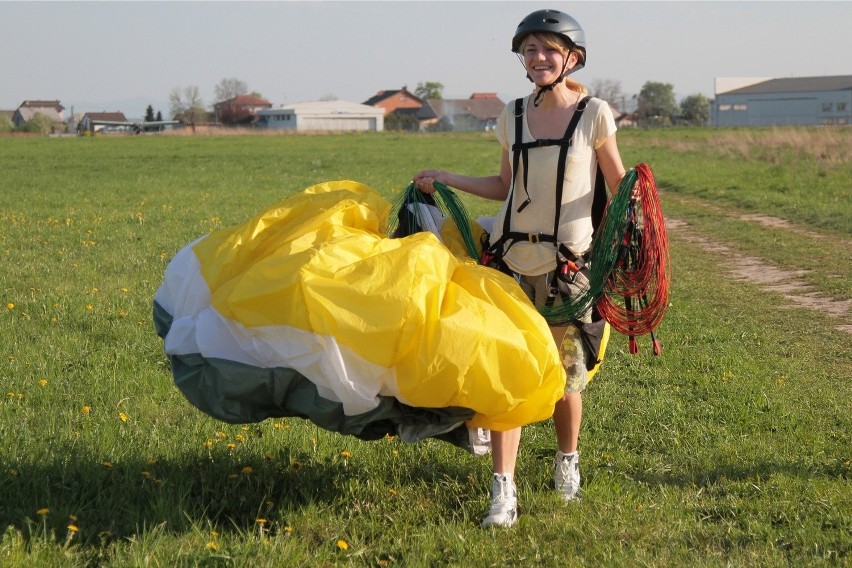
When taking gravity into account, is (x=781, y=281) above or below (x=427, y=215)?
below

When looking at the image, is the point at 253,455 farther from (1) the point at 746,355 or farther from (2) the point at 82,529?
(1) the point at 746,355

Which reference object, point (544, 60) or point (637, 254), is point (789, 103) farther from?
point (544, 60)

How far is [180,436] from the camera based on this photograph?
5152 mm

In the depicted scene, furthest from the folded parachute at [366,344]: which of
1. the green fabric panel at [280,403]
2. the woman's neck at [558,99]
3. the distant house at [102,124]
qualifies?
the distant house at [102,124]

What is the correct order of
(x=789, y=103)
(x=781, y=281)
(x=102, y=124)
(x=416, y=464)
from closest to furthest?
(x=416, y=464) < (x=781, y=281) < (x=789, y=103) < (x=102, y=124)

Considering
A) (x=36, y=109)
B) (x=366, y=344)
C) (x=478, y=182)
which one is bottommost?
(x=366, y=344)

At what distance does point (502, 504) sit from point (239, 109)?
143 m

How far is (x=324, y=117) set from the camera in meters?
124

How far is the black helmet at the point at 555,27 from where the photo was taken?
423 centimetres

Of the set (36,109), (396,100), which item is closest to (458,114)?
(396,100)

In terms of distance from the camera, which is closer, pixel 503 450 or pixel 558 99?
pixel 503 450

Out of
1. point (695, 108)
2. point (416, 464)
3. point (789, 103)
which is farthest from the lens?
point (695, 108)

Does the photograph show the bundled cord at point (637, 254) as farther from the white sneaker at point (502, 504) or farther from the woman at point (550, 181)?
the white sneaker at point (502, 504)

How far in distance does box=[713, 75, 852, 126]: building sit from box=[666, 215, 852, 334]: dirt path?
100 metres
